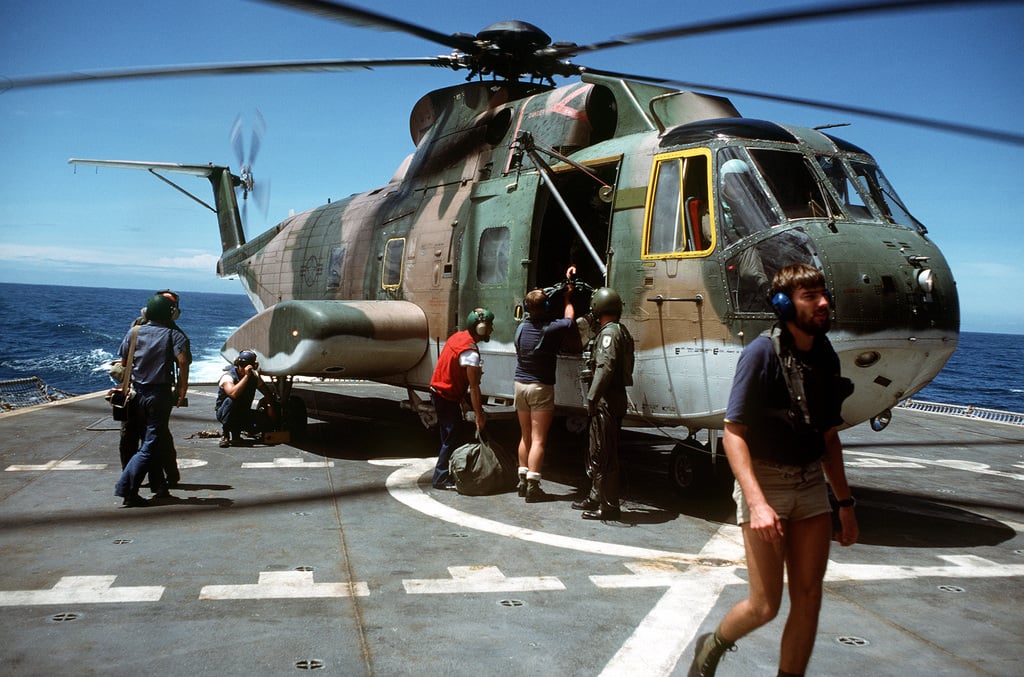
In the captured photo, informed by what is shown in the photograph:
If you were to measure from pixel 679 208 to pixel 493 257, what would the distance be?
267cm

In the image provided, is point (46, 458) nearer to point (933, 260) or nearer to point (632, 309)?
point (632, 309)

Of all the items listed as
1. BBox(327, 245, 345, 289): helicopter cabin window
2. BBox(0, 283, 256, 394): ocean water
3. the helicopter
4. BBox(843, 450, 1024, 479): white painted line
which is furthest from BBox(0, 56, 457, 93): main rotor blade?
BBox(0, 283, 256, 394): ocean water

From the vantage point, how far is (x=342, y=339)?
10164mm

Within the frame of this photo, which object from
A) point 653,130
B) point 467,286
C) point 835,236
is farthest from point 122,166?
point 835,236

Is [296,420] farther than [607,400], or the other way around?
[296,420]

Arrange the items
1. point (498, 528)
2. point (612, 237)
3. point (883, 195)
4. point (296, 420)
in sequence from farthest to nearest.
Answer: point (296, 420), point (612, 237), point (883, 195), point (498, 528)

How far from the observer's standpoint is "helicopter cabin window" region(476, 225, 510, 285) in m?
9.36

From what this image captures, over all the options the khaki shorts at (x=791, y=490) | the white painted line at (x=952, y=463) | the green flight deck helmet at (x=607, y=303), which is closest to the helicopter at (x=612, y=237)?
the green flight deck helmet at (x=607, y=303)

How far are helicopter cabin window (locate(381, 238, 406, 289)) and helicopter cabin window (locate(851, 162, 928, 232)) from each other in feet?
19.3

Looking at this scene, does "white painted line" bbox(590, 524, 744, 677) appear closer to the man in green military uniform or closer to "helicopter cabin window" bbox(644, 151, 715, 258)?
the man in green military uniform

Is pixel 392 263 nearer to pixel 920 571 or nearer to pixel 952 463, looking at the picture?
pixel 920 571

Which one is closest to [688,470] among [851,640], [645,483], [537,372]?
[645,483]

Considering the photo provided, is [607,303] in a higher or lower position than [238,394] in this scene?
higher

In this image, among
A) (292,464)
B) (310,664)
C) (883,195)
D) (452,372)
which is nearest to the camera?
(310,664)
